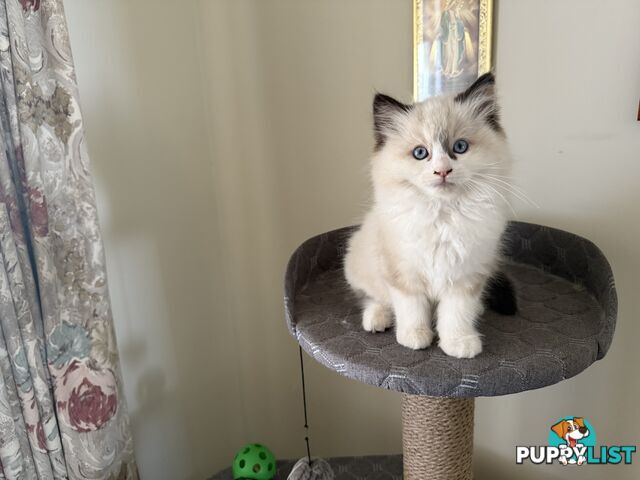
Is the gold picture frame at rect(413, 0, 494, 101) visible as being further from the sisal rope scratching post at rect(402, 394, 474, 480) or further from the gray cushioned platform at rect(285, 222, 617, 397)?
the sisal rope scratching post at rect(402, 394, 474, 480)

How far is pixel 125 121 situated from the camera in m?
1.31

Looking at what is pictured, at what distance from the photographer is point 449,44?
136 cm

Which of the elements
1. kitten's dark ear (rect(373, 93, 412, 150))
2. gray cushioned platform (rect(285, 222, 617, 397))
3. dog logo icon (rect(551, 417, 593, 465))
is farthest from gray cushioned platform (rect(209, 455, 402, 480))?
kitten's dark ear (rect(373, 93, 412, 150))

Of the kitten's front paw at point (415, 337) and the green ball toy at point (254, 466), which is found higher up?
the kitten's front paw at point (415, 337)

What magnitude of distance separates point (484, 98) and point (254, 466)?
1.11m

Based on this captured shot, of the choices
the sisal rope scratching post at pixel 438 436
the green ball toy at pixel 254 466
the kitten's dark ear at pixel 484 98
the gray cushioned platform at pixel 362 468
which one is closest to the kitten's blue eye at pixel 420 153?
the kitten's dark ear at pixel 484 98

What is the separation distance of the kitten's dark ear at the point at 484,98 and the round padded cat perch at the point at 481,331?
417 millimetres

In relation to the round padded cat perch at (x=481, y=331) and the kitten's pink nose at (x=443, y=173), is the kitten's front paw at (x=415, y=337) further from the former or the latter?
the kitten's pink nose at (x=443, y=173)

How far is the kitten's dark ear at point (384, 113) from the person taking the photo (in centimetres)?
98

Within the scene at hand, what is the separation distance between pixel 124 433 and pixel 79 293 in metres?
0.38

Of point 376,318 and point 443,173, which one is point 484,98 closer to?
point 443,173

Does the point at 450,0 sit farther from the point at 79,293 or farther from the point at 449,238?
the point at 79,293

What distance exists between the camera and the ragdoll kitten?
0.93m

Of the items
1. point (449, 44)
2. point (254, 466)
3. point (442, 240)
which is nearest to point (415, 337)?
point (442, 240)
